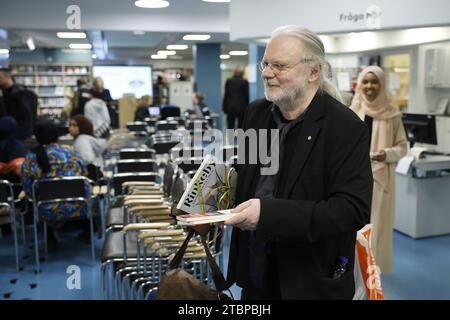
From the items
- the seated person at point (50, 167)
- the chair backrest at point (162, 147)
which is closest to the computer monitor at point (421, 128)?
the chair backrest at point (162, 147)

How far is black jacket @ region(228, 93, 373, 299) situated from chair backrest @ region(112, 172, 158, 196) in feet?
9.92

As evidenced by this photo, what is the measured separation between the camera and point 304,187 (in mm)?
1410

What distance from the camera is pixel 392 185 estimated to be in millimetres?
3701

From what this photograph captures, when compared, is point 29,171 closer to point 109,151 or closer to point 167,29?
point 109,151

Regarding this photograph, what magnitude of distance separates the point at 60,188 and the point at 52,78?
9.86m

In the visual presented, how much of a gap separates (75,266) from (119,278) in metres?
1.46

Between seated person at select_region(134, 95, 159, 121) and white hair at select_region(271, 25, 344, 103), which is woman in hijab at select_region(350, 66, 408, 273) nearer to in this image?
white hair at select_region(271, 25, 344, 103)

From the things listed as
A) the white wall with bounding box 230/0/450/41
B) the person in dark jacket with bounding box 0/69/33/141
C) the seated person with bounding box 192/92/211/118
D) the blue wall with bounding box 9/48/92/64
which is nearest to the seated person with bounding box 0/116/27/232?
the person in dark jacket with bounding box 0/69/33/141

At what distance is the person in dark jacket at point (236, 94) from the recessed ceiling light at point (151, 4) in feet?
15.5

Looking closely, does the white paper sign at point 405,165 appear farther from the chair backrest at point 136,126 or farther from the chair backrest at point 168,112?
the chair backrest at point 168,112

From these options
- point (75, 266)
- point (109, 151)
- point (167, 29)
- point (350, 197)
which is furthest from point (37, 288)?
point (167, 29)

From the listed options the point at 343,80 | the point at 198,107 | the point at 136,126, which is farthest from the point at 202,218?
the point at 198,107

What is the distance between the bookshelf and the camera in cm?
1255

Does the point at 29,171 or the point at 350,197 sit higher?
the point at 350,197
